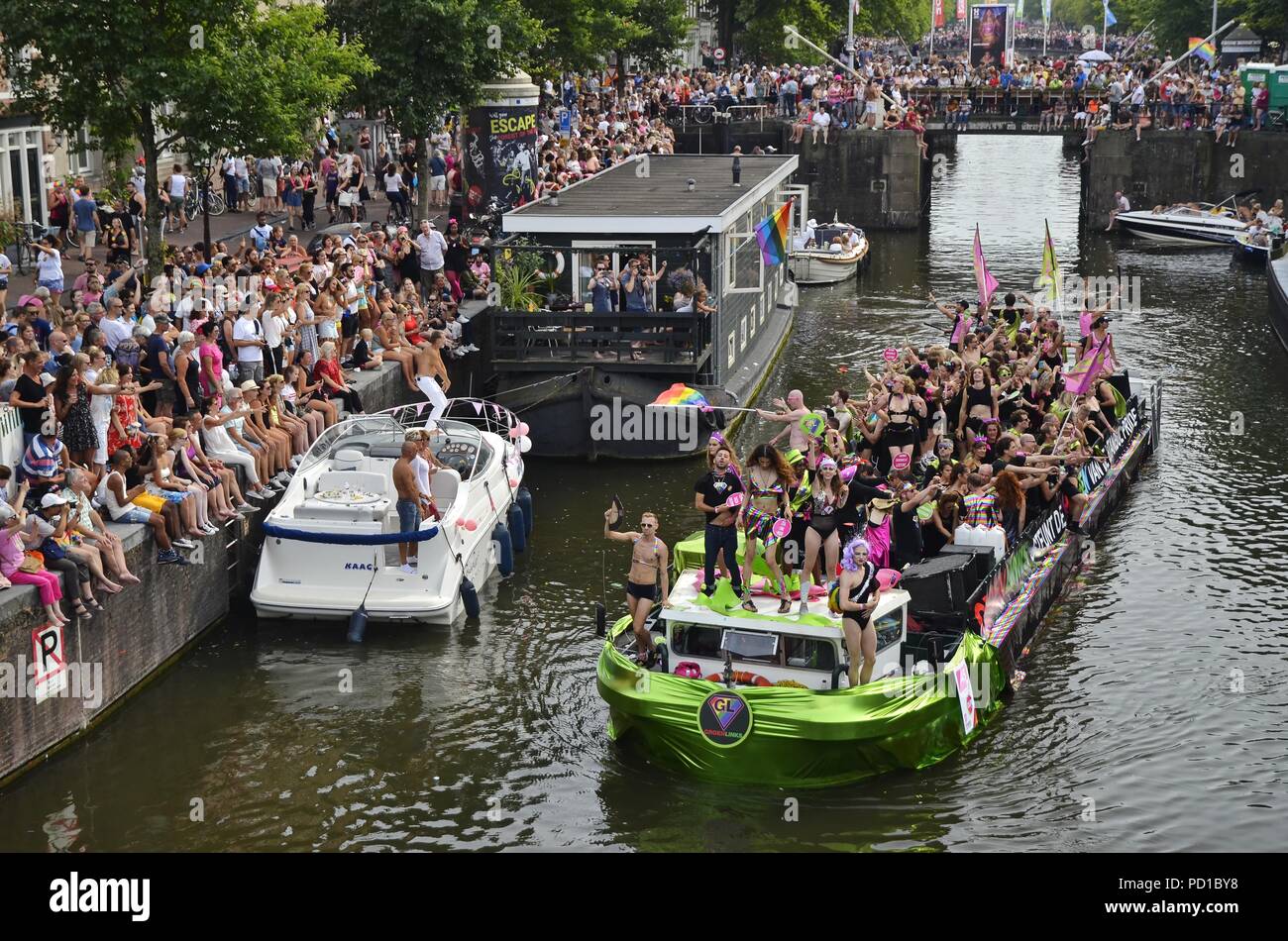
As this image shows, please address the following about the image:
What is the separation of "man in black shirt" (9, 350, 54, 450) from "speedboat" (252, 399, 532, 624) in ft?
8.65

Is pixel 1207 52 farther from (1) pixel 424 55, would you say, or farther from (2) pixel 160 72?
(2) pixel 160 72

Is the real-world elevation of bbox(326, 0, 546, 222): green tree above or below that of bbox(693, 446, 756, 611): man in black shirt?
above

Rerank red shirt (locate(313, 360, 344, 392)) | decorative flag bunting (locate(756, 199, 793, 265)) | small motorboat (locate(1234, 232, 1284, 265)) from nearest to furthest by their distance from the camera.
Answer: red shirt (locate(313, 360, 344, 392)) → decorative flag bunting (locate(756, 199, 793, 265)) → small motorboat (locate(1234, 232, 1284, 265))

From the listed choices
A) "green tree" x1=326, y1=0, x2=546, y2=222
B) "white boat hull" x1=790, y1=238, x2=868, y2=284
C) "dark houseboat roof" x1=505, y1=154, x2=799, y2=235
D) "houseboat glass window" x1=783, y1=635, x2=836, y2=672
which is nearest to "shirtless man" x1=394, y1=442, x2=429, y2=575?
"houseboat glass window" x1=783, y1=635, x2=836, y2=672

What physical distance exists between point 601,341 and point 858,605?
38.6ft

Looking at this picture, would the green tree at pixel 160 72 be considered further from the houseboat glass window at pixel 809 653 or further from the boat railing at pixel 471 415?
the houseboat glass window at pixel 809 653

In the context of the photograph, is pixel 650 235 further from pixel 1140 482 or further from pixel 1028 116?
pixel 1028 116

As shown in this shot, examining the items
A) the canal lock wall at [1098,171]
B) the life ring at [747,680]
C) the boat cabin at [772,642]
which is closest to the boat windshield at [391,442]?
the boat cabin at [772,642]

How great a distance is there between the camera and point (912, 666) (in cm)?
1620

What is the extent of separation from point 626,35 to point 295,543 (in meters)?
39.3

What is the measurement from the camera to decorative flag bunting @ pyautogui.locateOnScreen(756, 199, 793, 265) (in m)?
28.4

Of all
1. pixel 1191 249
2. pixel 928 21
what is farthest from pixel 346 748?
pixel 928 21

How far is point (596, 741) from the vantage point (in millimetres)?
16891

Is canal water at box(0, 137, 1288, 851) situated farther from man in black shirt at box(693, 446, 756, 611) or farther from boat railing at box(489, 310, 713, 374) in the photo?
boat railing at box(489, 310, 713, 374)
